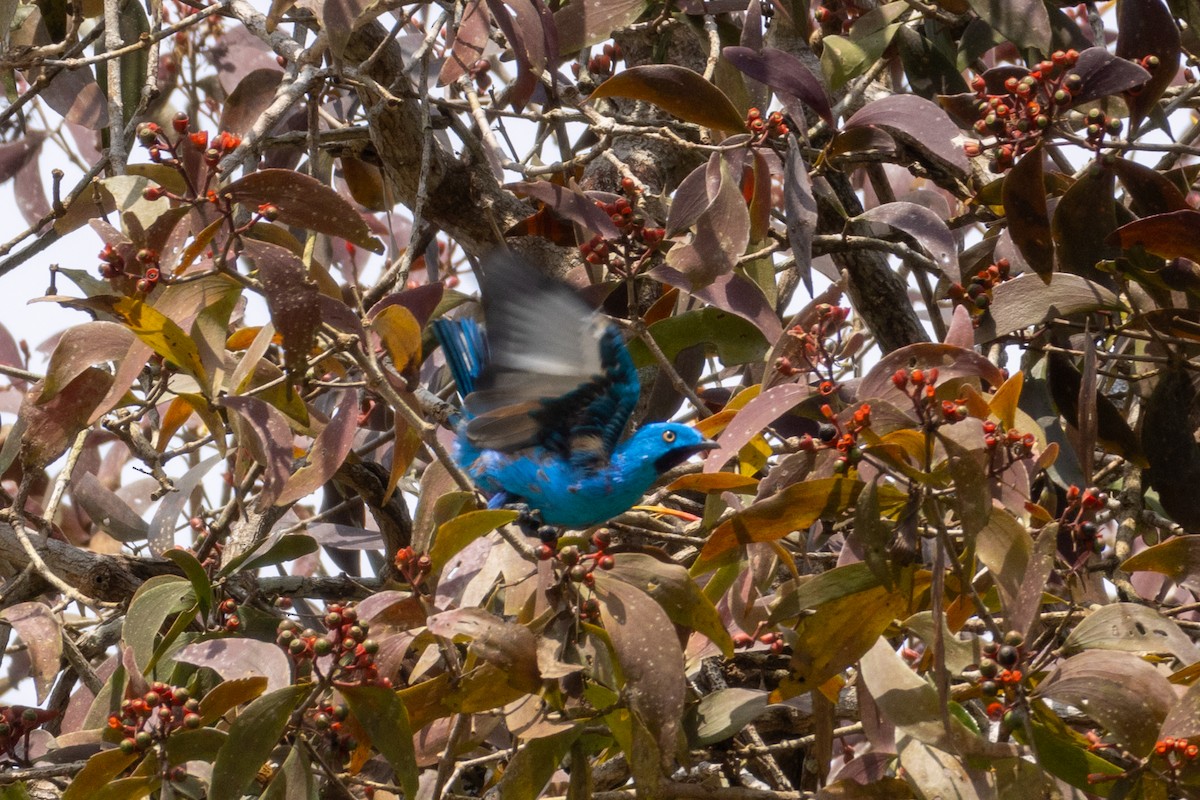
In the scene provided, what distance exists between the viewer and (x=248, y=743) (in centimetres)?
199

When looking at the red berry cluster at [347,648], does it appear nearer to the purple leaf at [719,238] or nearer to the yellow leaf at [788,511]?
the yellow leaf at [788,511]

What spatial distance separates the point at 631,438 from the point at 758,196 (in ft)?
2.38

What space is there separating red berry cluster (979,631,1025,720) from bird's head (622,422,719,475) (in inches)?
46.7

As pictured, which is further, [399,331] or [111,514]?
[111,514]

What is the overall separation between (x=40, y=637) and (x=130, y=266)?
32.6 inches

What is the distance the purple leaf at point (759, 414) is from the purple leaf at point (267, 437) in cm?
89

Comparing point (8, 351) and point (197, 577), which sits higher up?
point (8, 351)

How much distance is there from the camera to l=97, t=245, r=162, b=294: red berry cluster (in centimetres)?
234

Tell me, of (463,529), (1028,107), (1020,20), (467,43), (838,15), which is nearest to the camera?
(463,529)

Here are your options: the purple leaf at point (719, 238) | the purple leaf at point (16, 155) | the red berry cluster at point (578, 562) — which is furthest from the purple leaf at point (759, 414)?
the purple leaf at point (16, 155)

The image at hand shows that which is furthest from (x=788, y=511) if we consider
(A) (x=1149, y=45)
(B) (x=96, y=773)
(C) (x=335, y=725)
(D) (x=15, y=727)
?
(D) (x=15, y=727)

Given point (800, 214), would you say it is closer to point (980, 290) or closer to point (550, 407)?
point (980, 290)

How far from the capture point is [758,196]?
2.70m

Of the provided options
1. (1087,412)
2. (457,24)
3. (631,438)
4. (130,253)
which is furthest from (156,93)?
(1087,412)
